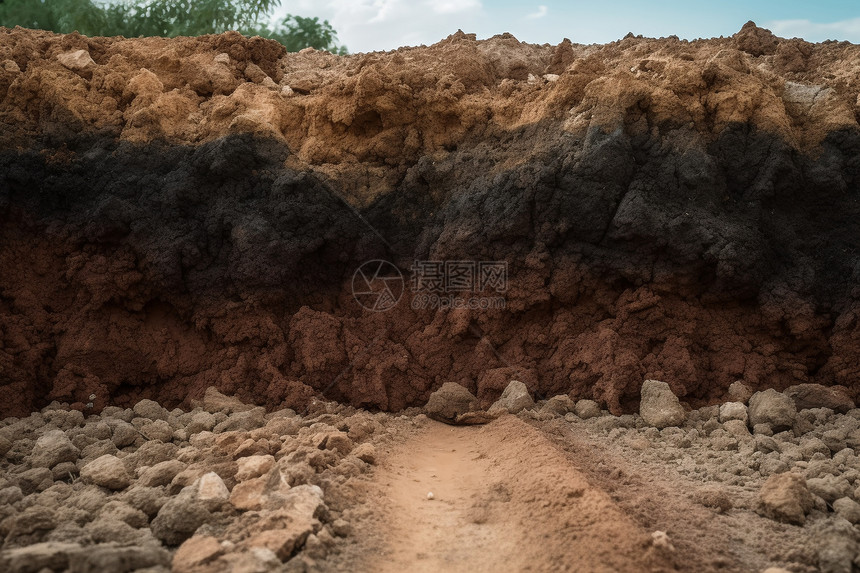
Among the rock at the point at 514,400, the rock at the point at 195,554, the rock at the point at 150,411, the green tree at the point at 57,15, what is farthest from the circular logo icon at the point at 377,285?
the green tree at the point at 57,15

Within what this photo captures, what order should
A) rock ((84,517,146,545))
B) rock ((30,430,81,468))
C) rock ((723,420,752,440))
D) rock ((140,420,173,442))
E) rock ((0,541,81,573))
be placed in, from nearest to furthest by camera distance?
1. rock ((0,541,81,573))
2. rock ((84,517,146,545))
3. rock ((30,430,81,468))
4. rock ((723,420,752,440))
5. rock ((140,420,173,442))

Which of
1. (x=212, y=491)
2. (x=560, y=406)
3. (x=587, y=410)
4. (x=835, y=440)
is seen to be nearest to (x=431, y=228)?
(x=560, y=406)

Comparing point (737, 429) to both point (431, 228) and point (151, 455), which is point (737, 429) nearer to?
point (431, 228)

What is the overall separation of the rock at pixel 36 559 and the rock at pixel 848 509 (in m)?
3.71

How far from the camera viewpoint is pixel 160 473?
3.73 meters

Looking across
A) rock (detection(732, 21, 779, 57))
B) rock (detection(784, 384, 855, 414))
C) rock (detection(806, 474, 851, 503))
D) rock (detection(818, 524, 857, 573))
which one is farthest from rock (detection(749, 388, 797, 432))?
rock (detection(732, 21, 779, 57))

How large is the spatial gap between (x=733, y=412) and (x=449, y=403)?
2.19m

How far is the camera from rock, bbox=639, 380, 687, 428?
474 centimetres

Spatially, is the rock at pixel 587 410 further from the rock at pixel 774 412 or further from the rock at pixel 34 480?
the rock at pixel 34 480

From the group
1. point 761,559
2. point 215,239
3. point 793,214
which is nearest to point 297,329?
point 215,239

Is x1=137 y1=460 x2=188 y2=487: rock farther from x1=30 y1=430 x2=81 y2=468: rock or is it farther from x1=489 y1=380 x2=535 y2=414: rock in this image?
x1=489 y1=380 x2=535 y2=414: rock

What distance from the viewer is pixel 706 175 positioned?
5344 mm

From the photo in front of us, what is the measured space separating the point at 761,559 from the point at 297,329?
4.01m

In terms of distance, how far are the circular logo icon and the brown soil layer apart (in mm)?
94
